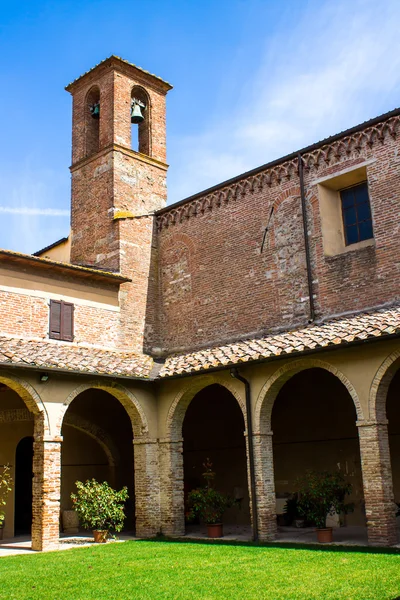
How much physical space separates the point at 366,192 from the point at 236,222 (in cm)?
314

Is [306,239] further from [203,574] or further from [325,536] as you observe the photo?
[203,574]

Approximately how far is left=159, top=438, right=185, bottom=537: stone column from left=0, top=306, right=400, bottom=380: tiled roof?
66.2 inches

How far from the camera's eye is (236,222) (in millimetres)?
15383

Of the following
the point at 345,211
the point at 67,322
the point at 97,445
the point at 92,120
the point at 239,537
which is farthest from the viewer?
the point at 92,120

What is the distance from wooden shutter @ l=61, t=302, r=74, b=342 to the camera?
575 inches

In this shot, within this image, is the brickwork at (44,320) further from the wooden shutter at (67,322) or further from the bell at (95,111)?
the bell at (95,111)

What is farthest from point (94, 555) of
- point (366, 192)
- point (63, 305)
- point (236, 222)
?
point (366, 192)

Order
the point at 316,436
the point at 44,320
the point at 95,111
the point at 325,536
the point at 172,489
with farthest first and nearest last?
1. the point at 95,111
2. the point at 316,436
3. the point at 44,320
4. the point at 172,489
5. the point at 325,536

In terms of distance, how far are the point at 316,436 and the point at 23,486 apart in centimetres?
731

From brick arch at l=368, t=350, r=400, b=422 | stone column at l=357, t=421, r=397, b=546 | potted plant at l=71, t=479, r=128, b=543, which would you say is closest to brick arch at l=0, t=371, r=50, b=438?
potted plant at l=71, t=479, r=128, b=543

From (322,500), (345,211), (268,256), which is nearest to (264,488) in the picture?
(322,500)

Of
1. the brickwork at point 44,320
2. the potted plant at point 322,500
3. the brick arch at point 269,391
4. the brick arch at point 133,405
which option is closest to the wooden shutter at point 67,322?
the brickwork at point 44,320

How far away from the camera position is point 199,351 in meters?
15.2

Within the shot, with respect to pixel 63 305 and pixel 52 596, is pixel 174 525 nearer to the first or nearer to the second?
pixel 63 305
